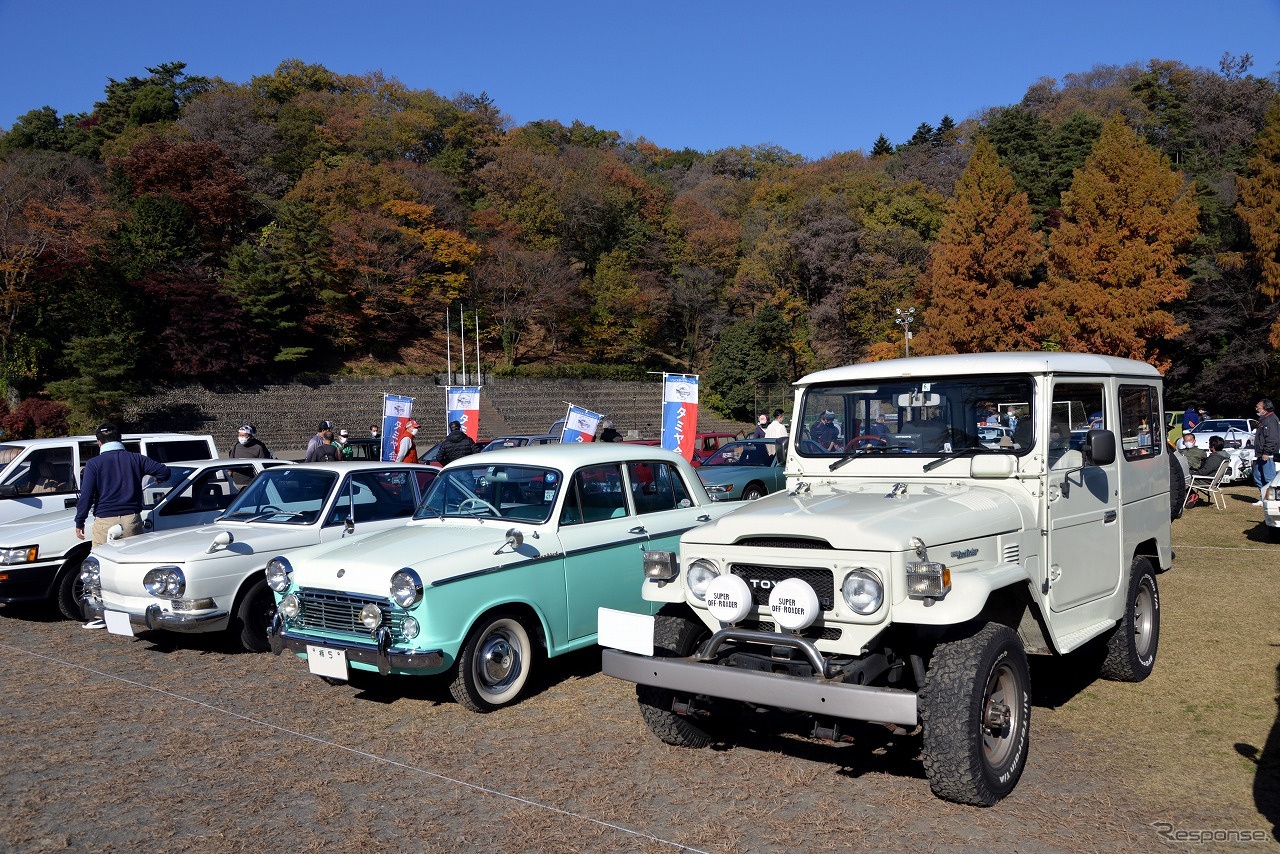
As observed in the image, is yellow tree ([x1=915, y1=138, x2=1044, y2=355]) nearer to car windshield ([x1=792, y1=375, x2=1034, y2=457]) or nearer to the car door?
the car door

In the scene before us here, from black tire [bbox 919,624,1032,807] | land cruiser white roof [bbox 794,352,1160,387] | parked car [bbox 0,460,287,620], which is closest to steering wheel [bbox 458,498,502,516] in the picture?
land cruiser white roof [bbox 794,352,1160,387]

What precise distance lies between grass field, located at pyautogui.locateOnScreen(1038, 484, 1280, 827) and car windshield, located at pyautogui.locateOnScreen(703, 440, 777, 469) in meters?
7.89

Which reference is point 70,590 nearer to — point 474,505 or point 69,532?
point 69,532

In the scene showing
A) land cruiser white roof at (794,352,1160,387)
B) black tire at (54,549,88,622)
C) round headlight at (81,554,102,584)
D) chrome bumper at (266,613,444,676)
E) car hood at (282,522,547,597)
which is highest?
land cruiser white roof at (794,352,1160,387)

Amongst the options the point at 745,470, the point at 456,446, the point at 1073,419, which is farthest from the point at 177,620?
the point at 745,470

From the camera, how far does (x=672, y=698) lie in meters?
5.07

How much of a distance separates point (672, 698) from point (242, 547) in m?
4.65

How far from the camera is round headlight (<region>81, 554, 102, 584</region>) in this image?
8.23m

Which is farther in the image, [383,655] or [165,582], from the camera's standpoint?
[165,582]

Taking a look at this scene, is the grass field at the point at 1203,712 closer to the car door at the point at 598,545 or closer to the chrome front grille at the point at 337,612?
the car door at the point at 598,545

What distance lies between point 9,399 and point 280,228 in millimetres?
18290

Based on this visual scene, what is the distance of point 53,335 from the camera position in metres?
40.4

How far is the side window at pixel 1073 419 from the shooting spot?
18.0 ft

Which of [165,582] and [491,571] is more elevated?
[491,571]
